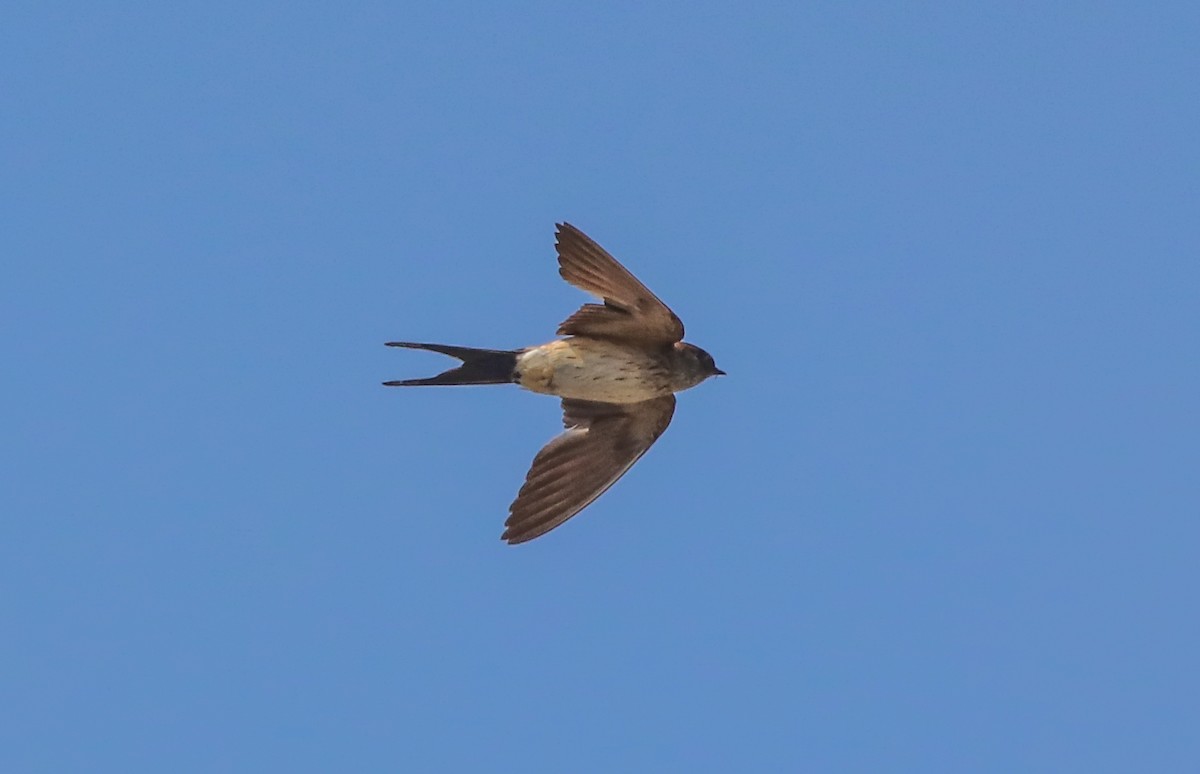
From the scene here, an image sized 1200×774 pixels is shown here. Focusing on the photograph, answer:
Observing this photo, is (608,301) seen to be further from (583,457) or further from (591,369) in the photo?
(583,457)

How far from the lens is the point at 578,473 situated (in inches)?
426

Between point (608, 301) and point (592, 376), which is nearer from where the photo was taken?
point (608, 301)

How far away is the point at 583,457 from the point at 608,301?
104 cm

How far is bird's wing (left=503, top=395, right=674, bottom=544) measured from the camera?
10.6 meters

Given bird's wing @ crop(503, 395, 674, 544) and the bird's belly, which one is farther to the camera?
bird's wing @ crop(503, 395, 674, 544)

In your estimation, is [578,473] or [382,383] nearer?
[382,383]

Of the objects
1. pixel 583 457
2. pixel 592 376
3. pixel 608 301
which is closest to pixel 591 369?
pixel 592 376

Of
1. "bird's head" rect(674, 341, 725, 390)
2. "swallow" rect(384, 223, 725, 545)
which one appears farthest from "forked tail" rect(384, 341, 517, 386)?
"bird's head" rect(674, 341, 725, 390)

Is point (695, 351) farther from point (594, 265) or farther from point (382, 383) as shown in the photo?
point (382, 383)

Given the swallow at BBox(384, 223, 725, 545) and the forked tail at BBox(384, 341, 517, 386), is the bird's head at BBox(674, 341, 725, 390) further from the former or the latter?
the forked tail at BBox(384, 341, 517, 386)

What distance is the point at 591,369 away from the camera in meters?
10.5

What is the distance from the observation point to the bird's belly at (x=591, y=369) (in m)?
10.5

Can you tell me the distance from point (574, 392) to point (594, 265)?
0.87 meters

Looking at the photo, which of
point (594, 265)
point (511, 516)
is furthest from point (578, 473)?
point (594, 265)
